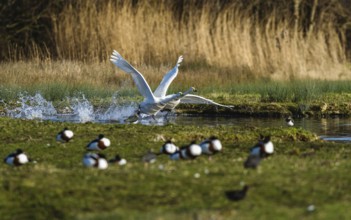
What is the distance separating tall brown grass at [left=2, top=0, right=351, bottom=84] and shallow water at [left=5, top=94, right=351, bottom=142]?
15.5 feet

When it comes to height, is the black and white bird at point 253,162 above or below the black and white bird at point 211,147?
above

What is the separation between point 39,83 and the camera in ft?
75.5

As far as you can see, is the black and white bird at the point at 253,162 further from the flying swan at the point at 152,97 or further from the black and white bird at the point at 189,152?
the flying swan at the point at 152,97

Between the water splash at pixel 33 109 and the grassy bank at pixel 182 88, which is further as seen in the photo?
the grassy bank at pixel 182 88

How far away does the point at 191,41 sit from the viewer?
2792cm

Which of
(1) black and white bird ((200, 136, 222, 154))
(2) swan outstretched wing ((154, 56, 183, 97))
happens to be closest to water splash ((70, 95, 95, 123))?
(2) swan outstretched wing ((154, 56, 183, 97))

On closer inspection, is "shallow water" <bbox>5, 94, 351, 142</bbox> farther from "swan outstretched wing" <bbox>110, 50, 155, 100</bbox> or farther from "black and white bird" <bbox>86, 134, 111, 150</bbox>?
"black and white bird" <bbox>86, 134, 111, 150</bbox>

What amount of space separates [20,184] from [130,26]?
58.9 feet

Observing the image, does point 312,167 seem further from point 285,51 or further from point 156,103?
point 285,51

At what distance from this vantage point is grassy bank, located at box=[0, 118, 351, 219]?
8242 mm

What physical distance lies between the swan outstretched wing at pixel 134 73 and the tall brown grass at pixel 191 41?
663cm

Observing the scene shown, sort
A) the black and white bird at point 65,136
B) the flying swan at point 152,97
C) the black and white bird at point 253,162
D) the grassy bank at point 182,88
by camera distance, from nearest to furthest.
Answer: the black and white bird at point 253,162 → the black and white bird at point 65,136 → the flying swan at point 152,97 → the grassy bank at point 182,88

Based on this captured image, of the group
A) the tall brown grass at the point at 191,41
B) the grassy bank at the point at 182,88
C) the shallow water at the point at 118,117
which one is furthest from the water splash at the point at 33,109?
the tall brown grass at the point at 191,41

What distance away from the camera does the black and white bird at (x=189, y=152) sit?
10742 mm
